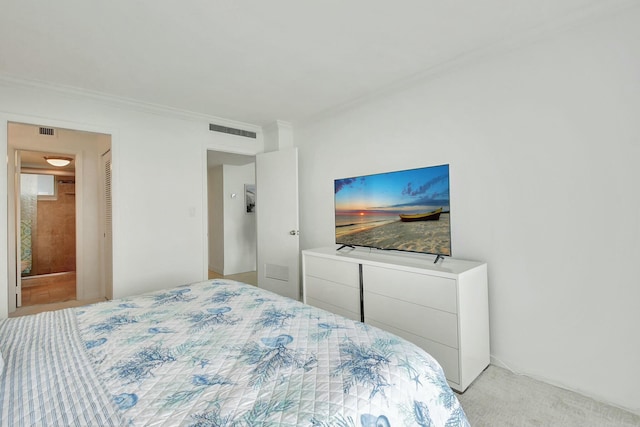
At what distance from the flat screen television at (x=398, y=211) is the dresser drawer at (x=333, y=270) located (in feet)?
1.40

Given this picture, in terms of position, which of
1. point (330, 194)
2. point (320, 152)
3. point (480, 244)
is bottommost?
point (480, 244)


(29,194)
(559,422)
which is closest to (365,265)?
(559,422)

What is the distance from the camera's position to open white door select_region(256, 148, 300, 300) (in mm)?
3873

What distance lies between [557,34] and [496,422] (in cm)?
247

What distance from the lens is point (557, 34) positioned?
204cm

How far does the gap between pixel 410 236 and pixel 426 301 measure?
2.21 ft

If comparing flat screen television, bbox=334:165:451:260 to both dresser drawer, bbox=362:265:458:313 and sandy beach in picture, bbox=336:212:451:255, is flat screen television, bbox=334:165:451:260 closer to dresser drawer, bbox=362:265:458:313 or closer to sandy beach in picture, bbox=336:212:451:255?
sandy beach in picture, bbox=336:212:451:255

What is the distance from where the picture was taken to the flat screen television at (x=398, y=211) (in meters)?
2.53

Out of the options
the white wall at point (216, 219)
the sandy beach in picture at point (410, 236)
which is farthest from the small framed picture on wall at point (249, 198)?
the sandy beach in picture at point (410, 236)

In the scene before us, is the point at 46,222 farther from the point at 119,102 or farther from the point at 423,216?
the point at 423,216

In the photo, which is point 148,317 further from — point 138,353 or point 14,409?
point 14,409

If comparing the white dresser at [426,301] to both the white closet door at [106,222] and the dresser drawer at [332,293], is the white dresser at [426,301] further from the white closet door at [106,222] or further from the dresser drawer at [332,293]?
the white closet door at [106,222]

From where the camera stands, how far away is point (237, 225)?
5809 millimetres

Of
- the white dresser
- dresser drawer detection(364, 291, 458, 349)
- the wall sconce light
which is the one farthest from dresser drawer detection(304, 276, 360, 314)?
the wall sconce light
